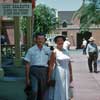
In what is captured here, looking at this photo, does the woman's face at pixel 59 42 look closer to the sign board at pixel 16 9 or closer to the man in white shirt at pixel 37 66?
the man in white shirt at pixel 37 66

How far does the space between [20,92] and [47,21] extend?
46.8 metres

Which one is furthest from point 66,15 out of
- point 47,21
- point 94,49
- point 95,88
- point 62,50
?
point 62,50

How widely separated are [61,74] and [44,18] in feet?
154

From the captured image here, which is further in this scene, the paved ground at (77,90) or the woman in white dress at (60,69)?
the paved ground at (77,90)

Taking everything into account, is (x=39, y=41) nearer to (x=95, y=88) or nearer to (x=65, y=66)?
(x=65, y=66)

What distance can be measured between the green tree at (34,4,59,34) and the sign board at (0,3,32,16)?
39723 mm

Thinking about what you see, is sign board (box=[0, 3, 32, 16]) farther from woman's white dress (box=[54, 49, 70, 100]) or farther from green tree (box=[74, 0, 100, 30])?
green tree (box=[74, 0, 100, 30])

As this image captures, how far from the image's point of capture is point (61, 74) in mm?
9617

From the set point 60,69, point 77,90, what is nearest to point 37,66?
point 60,69

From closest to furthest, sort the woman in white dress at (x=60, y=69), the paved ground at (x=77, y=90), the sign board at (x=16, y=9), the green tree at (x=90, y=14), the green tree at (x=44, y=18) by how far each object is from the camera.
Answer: the woman in white dress at (x=60, y=69)
the paved ground at (x=77, y=90)
the sign board at (x=16, y=9)
the green tree at (x=90, y=14)
the green tree at (x=44, y=18)

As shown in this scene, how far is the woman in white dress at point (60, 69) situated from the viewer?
31.4 ft

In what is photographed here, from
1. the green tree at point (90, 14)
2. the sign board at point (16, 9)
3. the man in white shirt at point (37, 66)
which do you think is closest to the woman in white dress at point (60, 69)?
the man in white shirt at point (37, 66)

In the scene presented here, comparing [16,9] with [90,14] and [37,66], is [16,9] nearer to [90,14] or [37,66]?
[37,66]

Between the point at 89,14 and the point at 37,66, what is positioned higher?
the point at 89,14
